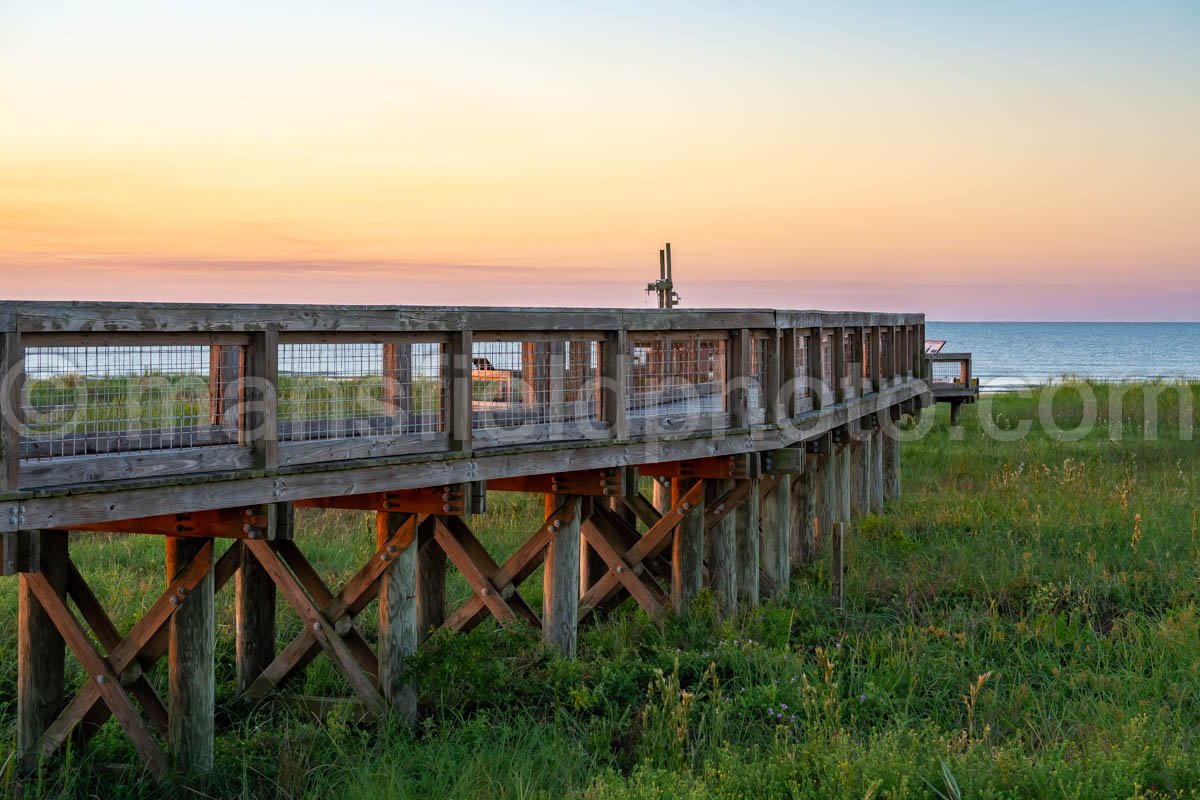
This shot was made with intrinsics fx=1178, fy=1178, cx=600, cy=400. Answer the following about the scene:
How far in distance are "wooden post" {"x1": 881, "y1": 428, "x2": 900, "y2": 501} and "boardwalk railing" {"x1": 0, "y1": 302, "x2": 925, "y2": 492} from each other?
8497 mm

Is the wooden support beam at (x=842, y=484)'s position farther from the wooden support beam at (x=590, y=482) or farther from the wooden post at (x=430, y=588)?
the wooden post at (x=430, y=588)

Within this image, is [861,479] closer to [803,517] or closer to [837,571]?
[803,517]

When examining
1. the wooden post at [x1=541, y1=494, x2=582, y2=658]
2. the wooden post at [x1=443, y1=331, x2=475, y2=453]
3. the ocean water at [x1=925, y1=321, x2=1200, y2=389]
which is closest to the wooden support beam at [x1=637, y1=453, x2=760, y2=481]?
the wooden post at [x1=541, y1=494, x2=582, y2=658]

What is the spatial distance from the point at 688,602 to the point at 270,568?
397cm

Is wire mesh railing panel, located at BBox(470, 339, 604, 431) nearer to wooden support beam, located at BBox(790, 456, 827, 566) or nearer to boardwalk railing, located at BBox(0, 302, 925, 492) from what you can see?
boardwalk railing, located at BBox(0, 302, 925, 492)

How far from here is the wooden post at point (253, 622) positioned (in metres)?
9.10

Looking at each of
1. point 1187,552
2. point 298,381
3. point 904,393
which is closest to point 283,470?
point 298,381

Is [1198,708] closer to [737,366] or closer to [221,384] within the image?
[737,366]

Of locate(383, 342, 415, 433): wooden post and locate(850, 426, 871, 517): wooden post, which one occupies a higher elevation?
locate(383, 342, 415, 433): wooden post

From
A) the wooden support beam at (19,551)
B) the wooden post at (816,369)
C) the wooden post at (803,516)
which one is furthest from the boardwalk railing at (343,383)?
the wooden post at (803,516)

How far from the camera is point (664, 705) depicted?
782cm

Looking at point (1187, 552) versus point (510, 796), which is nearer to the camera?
point (510, 796)

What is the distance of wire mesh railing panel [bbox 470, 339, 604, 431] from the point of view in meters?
8.66

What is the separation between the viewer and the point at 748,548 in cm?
1126
